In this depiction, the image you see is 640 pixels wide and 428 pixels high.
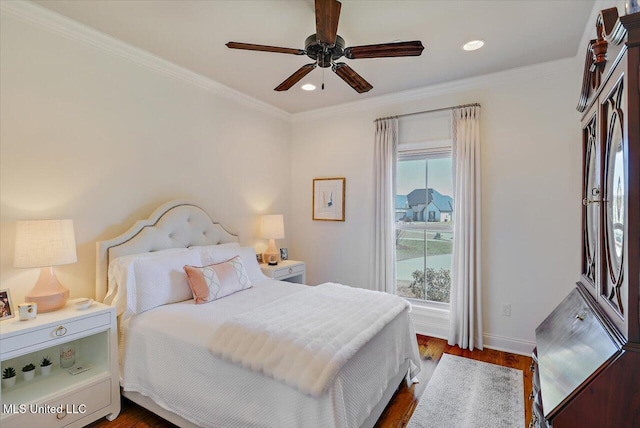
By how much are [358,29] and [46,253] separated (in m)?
2.58

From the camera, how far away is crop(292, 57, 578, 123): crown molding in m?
2.92

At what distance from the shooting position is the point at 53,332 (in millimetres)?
1901

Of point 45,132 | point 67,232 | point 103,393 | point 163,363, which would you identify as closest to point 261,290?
point 163,363

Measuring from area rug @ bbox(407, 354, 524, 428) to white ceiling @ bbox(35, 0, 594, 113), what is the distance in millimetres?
2752

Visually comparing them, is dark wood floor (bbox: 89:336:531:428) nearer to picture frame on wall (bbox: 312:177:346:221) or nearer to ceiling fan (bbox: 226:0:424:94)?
picture frame on wall (bbox: 312:177:346:221)

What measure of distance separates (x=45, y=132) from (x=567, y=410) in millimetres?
3209

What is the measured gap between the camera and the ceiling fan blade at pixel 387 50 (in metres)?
1.86

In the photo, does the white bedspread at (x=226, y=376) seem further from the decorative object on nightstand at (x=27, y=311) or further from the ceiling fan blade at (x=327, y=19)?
the ceiling fan blade at (x=327, y=19)

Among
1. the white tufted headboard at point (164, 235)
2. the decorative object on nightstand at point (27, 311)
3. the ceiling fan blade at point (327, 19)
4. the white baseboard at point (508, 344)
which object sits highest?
the ceiling fan blade at point (327, 19)

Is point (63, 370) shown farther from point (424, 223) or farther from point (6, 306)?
point (424, 223)

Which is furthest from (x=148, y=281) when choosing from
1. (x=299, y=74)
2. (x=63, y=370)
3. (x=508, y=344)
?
(x=508, y=344)

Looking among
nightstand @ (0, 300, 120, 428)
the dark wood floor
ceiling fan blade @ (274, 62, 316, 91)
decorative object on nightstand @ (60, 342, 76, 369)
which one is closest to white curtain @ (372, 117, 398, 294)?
the dark wood floor

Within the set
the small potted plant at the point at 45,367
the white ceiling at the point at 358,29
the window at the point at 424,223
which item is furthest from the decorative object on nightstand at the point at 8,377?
the window at the point at 424,223

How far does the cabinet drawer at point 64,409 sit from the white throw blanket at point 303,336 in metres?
0.98
